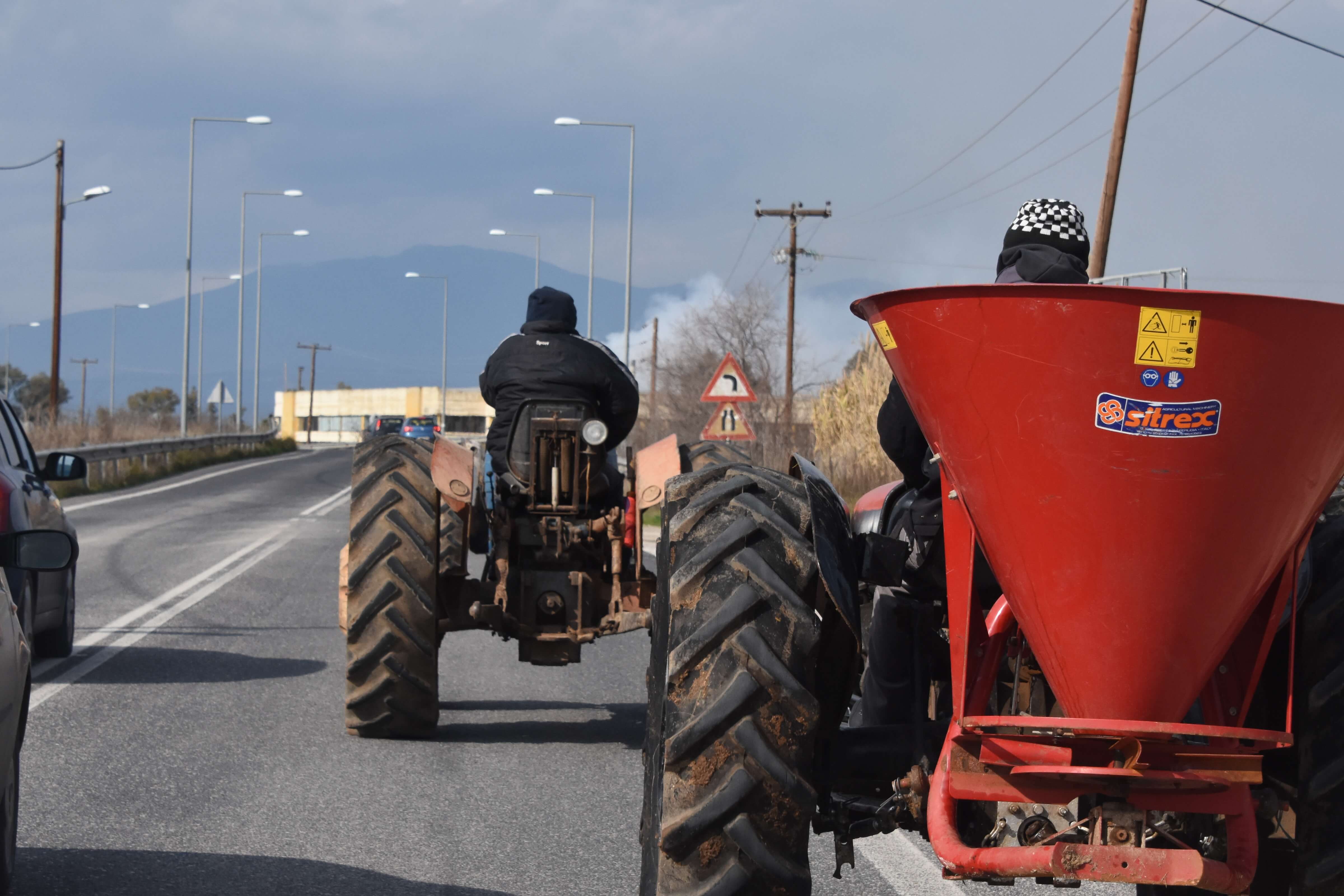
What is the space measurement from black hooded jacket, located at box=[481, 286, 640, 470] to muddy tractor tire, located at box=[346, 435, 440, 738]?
2.14ft

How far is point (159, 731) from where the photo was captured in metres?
7.65

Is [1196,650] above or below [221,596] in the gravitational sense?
above

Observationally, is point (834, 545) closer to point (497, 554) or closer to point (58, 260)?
point (497, 554)

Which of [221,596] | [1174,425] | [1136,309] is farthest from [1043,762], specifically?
[221,596]

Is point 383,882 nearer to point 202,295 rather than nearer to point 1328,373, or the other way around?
point 1328,373

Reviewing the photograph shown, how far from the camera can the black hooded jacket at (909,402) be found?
144 inches

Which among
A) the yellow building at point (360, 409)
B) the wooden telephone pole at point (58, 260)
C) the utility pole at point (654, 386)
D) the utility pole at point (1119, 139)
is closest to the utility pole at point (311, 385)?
the yellow building at point (360, 409)

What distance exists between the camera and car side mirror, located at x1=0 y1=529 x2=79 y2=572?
4.35 metres

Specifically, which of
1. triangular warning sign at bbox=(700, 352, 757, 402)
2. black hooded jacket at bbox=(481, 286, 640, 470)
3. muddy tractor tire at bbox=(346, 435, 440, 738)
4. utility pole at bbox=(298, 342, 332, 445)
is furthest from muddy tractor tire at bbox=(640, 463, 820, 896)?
utility pole at bbox=(298, 342, 332, 445)

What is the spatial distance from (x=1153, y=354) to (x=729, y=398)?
19.8 meters

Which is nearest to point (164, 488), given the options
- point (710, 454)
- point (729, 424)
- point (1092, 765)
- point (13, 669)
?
point (729, 424)

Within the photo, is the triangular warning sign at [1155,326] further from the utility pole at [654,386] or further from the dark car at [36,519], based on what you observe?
the utility pole at [654,386]

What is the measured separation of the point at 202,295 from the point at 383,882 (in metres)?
50.8

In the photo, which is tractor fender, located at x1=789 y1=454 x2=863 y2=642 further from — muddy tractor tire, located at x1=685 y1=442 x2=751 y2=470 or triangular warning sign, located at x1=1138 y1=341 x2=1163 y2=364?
muddy tractor tire, located at x1=685 y1=442 x2=751 y2=470
